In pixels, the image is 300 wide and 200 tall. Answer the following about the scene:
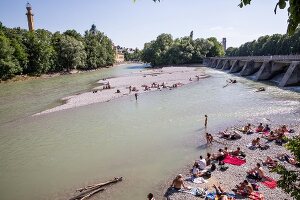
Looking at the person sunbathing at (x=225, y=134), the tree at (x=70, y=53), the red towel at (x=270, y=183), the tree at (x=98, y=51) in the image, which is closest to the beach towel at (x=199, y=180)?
the red towel at (x=270, y=183)

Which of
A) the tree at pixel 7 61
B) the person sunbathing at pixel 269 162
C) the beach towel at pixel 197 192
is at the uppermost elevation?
the tree at pixel 7 61

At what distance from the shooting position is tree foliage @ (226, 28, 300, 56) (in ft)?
309

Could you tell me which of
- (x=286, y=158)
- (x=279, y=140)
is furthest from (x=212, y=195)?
(x=279, y=140)

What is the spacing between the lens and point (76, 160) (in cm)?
2311

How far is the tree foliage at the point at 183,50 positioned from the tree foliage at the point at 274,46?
15708 millimetres

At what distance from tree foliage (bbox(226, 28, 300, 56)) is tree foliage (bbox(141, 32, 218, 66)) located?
1571 centimetres

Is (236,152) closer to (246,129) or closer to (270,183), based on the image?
(270,183)

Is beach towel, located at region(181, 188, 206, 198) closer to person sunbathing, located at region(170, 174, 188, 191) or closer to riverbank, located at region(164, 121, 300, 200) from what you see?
riverbank, located at region(164, 121, 300, 200)

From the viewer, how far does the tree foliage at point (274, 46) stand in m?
94.1

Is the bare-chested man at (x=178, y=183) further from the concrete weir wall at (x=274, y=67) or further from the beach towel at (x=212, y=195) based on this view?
the concrete weir wall at (x=274, y=67)

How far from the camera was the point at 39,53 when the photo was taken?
3755 inches

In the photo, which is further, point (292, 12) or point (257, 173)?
point (257, 173)

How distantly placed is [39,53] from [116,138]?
77111 millimetres

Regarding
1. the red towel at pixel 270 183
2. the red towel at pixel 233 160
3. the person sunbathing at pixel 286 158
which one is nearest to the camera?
the red towel at pixel 270 183
